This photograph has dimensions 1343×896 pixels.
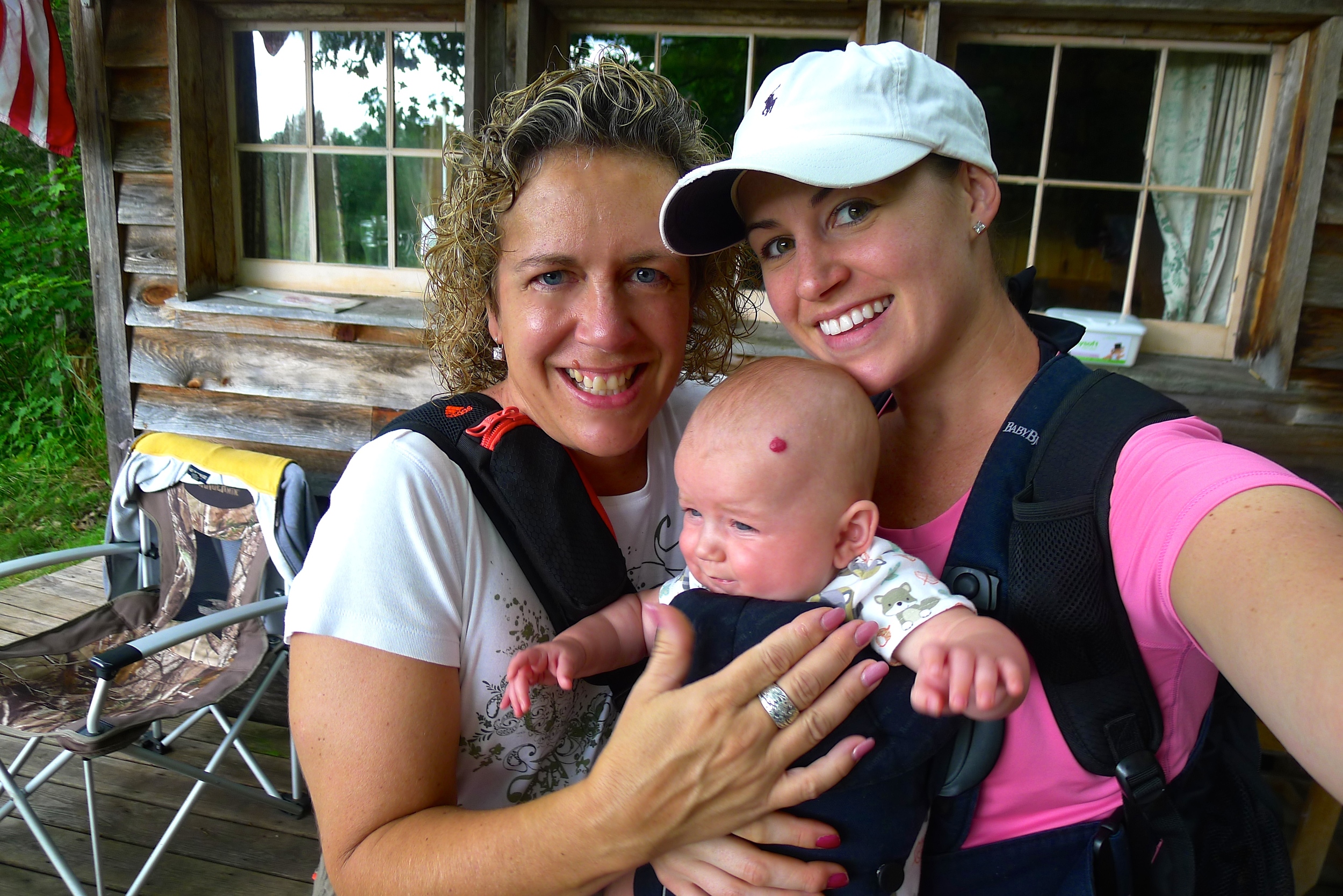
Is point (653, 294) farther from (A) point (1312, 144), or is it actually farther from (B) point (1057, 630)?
(A) point (1312, 144)

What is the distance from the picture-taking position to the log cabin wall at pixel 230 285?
2.97 metres

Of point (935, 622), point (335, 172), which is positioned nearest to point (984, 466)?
point (935, 622)

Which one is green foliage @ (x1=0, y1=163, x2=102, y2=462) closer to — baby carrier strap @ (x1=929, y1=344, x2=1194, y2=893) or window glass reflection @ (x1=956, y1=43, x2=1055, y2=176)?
window glass reflection @ (x1=956, y1=43, x2=1055, y2=176)

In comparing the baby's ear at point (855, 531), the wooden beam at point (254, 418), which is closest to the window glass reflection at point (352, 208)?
the wooden beam at point (254, 418)

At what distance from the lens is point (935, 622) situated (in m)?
1.07

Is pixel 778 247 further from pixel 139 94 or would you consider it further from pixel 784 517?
pixel 139 94

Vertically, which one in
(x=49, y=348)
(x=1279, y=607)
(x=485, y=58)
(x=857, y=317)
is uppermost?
(x=485, y=58)

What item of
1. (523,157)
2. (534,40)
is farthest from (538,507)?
(534,40)

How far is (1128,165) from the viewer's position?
10.3ft

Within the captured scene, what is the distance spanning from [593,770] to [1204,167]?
10.9 ft

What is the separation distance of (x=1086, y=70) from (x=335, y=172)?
3.22m

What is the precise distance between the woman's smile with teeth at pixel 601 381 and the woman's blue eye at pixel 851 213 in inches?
17.7

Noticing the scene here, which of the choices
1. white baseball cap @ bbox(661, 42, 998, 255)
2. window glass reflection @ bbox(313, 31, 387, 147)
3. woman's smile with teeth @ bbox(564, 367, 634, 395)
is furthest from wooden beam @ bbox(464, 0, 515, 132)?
white baseball cap @ bbox(661, 42, 998, 255)

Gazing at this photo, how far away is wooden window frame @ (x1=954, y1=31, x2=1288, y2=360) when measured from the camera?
291 cm
